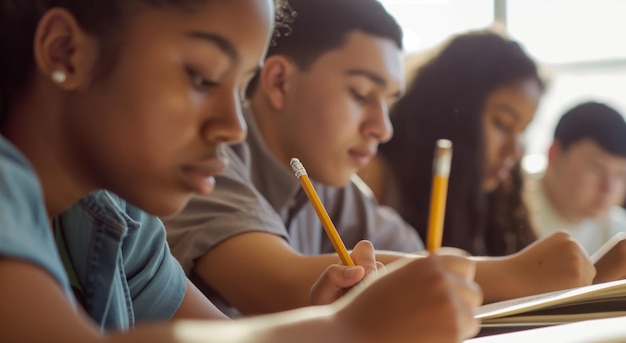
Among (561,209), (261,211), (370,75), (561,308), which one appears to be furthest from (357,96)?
(561,209)

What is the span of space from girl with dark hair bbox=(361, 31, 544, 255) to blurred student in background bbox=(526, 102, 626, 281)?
13.2 inches

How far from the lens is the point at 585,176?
1484 millimetres

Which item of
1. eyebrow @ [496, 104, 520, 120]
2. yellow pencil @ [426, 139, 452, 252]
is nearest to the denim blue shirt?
yellow pencil @ [426, 139, 452, 252]

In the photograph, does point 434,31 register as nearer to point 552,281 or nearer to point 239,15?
point 552,281

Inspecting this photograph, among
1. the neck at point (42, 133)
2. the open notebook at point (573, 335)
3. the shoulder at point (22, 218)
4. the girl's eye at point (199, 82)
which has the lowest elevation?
the open notebook at point (573, 335)

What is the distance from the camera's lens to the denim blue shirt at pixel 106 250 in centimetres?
31

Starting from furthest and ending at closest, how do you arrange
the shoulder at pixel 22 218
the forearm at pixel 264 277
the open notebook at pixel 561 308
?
the forearm at pixel 264 277, the open notebook at pixel 561 308, the shoulder at pixel 22 218

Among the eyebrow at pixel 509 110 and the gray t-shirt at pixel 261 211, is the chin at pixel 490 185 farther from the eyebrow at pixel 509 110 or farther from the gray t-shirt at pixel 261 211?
the gray t-shirt at pixel 261 211

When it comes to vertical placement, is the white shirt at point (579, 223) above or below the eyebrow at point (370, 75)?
below

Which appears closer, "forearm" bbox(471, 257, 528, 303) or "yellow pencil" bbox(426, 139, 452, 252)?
"yellow pencil" bbox(426, 139, 452, 252)

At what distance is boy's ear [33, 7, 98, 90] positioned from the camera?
360 millimetres

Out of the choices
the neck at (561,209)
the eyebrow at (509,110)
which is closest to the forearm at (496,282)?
the eyebrow at (509,110)

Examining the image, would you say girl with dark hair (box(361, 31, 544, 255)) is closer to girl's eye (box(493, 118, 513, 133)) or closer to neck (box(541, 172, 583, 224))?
girl's eye (box(493, 118, 513, 133))

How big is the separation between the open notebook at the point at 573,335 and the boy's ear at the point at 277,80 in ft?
1.08
